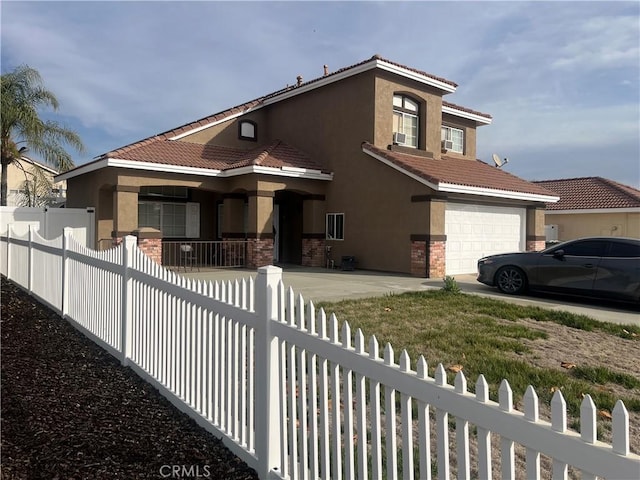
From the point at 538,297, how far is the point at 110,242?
13629mm

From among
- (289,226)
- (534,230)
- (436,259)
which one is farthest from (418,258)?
(289,226)

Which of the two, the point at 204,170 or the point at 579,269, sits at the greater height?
the point at 204,170

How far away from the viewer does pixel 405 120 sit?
718 inches

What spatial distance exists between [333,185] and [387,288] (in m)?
7.11

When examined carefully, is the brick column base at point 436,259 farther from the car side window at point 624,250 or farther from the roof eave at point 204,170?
the car side window at point 624,250

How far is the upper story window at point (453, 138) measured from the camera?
21547mm

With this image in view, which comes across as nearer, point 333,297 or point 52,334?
point 52,334

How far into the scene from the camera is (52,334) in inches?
277

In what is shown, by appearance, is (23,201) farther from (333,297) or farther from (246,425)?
(246,425)

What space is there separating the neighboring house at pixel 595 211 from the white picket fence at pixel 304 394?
23316mm

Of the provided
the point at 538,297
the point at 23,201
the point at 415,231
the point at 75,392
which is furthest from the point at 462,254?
the point at 23,201

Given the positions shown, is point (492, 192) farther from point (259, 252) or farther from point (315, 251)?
point (259, 252)

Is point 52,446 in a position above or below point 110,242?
below

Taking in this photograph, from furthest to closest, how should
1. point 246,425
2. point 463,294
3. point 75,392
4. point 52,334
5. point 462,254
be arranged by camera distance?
point 462,254, point 463,294, point 52,334, point 75,392, point 246,425
